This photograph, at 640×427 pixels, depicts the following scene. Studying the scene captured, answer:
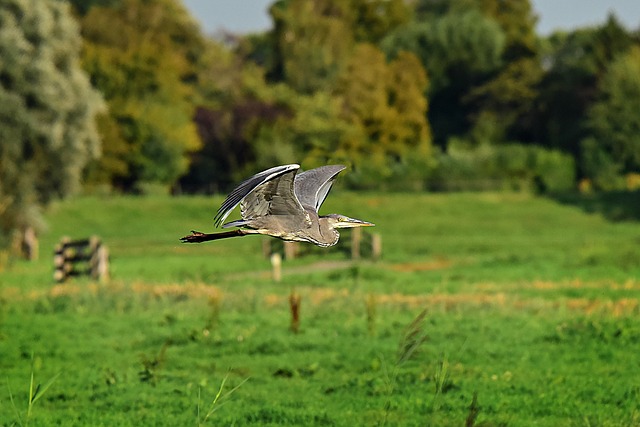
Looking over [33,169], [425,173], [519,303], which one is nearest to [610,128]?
[425,173]

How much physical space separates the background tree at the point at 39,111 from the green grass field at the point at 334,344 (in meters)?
6.03

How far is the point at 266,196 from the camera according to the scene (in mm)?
7996

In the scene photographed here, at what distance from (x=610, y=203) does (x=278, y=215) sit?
195 ft

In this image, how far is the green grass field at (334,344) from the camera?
13648 millimetres

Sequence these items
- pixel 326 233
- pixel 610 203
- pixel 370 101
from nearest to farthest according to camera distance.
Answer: pixel 326 233
pixel 610 203
pixel 370 101

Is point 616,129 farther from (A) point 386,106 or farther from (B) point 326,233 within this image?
(B) point 326,233

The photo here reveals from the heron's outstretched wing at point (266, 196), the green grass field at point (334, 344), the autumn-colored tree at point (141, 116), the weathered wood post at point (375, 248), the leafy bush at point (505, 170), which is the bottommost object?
the green grass field at point (334, 344)

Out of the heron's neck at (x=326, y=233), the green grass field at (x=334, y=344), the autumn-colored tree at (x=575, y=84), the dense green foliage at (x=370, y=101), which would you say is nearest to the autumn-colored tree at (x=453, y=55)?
the dense green foliage at (x=370, y=101)

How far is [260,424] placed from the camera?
12969 millimetres

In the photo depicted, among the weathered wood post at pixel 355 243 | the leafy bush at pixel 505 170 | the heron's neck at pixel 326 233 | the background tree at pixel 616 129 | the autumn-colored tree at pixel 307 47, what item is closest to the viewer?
the heron's neck at pixel 326 233

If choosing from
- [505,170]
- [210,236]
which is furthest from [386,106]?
[210,236]

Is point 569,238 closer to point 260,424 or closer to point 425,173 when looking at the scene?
point 425,173

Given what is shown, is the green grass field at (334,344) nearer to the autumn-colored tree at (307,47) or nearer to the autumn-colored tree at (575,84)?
the autumn-colored tree at (307,47)

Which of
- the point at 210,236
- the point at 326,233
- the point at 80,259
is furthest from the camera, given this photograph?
the point at 80,259
